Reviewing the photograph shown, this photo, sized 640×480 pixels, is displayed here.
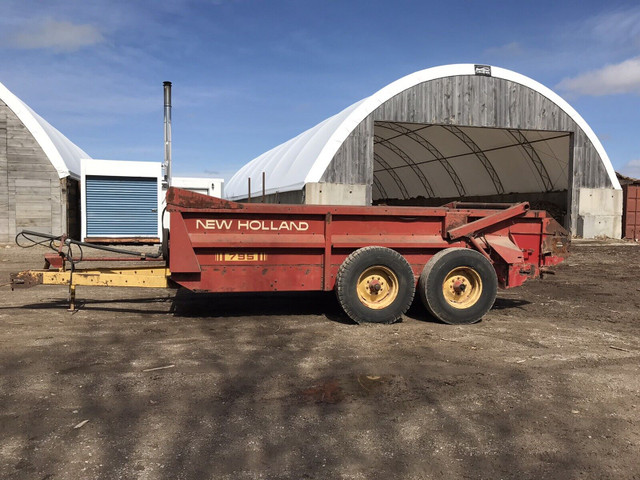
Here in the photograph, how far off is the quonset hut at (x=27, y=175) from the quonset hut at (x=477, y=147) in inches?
354

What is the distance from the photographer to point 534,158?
23016 millimetres

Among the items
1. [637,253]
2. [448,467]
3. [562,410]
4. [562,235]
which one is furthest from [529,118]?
[448,467]

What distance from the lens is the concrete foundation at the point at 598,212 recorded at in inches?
802

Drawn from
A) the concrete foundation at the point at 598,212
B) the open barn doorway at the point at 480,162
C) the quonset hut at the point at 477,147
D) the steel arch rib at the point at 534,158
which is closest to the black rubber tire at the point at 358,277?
the quonset hut at the point at 477,147

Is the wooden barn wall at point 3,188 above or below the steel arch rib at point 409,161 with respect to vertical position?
below

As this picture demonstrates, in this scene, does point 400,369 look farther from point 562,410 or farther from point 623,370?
point 623,370

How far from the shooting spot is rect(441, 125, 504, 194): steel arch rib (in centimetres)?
2373

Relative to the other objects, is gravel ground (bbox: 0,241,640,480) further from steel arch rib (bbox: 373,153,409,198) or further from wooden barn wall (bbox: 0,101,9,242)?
steel arch rib (bbox: 373,153,409,198)

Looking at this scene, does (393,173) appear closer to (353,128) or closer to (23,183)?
(353,128)

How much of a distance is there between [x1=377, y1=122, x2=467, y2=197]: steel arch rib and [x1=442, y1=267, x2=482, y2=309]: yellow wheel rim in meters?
17.9

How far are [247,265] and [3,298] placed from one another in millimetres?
4942

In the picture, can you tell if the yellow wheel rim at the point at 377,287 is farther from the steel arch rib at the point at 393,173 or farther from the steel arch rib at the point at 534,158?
the steel arch rib at the point at 393,173

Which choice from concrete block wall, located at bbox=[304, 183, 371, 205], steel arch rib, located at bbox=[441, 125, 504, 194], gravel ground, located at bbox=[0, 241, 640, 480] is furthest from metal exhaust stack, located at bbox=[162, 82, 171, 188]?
gravel ground, located at bbox=[0, 241, 640, 480]

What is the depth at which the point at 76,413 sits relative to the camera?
12.6 feet
